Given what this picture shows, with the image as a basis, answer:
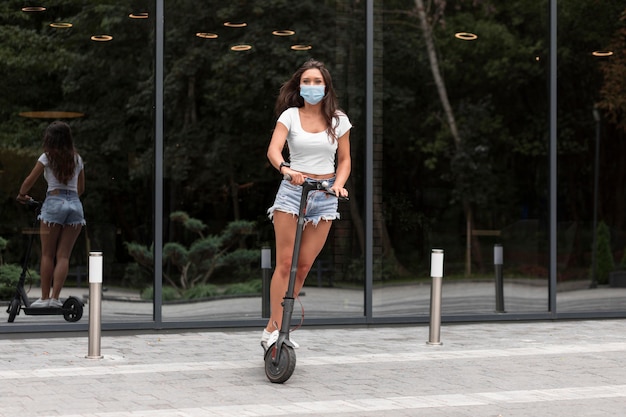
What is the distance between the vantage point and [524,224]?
39.1 feet

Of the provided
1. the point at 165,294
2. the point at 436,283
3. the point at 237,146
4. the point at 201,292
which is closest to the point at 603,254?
the point at 436,283

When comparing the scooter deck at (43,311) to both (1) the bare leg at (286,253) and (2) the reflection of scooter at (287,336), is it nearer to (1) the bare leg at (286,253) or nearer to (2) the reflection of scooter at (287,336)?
(1) the bare leg at (286,253)

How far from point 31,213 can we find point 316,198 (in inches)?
146

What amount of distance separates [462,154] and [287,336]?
16.4ft

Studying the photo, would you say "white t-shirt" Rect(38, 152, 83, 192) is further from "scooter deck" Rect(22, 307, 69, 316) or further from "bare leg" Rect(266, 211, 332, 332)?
"bare leg" Rect(266, 211, 332, 332)

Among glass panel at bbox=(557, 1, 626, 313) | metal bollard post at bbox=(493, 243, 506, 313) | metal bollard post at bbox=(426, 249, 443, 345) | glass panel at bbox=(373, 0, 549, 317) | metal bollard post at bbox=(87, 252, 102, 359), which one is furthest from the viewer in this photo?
glass panel at bbox=(557, 1, 626, 313)

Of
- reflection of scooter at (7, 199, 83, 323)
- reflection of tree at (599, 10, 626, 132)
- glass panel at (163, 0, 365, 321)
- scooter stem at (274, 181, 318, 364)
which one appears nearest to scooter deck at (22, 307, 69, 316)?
reflection of scooter at (7, 199, 83, 323)

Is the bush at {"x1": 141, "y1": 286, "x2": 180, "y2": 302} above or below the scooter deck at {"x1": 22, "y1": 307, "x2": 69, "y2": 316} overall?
above

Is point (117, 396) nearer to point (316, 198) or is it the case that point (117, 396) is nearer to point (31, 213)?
point (316, 198)

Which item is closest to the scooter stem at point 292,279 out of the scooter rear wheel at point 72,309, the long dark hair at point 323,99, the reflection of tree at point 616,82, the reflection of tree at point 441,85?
the long dark hair at point 323,99

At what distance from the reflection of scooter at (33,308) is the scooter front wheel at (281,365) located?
3.53 meters

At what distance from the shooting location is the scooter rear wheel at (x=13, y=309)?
10170mm

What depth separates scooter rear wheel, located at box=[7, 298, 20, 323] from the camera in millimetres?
10170

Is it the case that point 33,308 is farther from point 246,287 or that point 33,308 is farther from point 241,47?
point 241,47
